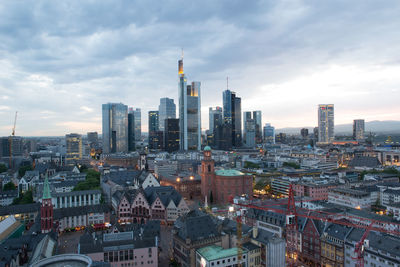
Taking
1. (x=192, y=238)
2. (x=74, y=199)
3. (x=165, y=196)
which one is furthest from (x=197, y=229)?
(x=74, y=199)

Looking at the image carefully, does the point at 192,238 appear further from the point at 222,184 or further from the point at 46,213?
the point at 222,184

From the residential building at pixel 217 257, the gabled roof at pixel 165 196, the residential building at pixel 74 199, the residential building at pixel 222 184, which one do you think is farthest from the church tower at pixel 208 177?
the residential building at pixel 217 257

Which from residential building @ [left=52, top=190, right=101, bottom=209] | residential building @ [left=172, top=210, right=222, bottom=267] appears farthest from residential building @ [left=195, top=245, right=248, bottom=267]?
residential building @ [left=52, top=190, right=101, bottom=209]

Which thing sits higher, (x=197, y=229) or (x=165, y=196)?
(x=165, y=196)

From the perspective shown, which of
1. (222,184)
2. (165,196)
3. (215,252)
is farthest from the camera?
(222,184)

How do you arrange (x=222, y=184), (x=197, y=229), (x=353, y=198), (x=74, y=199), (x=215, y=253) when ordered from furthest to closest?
(x=222, y=184)
(x=74, y=199)
(x=353, y=198)
(x=197, y=229)
(x=215, y=253)

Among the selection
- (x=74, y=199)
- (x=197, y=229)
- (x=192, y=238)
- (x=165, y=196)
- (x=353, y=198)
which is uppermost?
(x=165, y=196)

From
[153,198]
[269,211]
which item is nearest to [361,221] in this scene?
[269,211]

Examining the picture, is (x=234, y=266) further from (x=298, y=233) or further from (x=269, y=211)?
(x=269, y=211)
